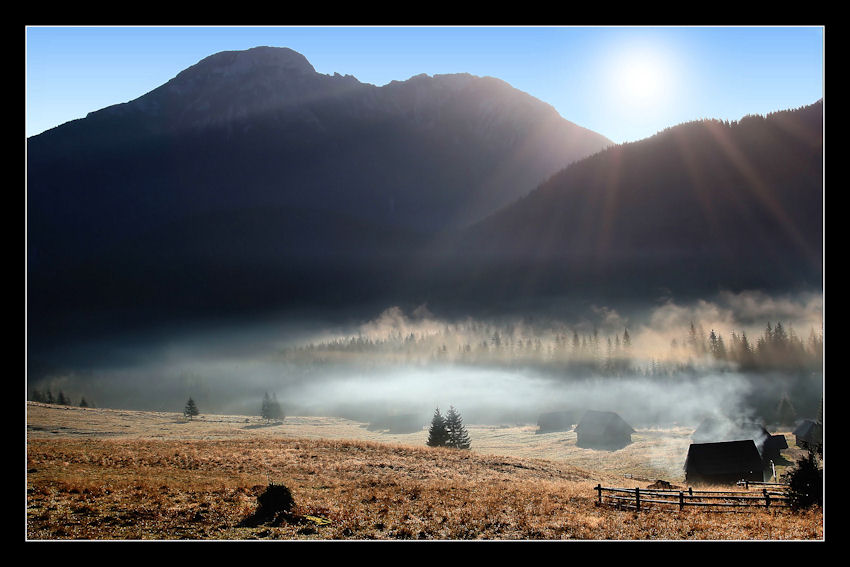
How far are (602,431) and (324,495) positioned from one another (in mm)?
48445

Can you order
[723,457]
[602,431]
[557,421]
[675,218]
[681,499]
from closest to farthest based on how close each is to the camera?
[681,499] → [723,457] → [602,431] → [557,421] → [675,218]

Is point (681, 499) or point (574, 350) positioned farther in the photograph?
point (574, 350)

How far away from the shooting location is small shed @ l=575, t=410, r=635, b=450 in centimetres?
6222

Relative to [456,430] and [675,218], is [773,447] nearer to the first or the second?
[456,430]

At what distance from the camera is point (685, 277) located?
104375 mm

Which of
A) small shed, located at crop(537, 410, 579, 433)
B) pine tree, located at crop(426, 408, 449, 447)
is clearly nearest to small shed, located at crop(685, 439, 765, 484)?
pine tree, located at crop(426, 408, 449, 447)

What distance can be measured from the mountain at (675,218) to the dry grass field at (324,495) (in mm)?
67238

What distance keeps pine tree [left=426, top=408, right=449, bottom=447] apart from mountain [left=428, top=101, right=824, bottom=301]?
58.5 metres

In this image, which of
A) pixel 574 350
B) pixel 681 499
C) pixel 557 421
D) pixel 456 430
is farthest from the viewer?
pixel 574 350

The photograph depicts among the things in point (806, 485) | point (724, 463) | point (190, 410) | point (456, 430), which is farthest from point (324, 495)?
point (190, 410)

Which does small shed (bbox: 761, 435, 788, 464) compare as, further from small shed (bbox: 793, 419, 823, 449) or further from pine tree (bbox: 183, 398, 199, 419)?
pine tree (bbox: 183, 398, 199, 419)

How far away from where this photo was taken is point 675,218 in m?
124

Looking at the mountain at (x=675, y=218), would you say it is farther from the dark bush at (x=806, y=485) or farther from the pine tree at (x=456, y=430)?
the dark bush at (x=806, y=485)

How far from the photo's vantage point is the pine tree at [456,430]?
52.7m
